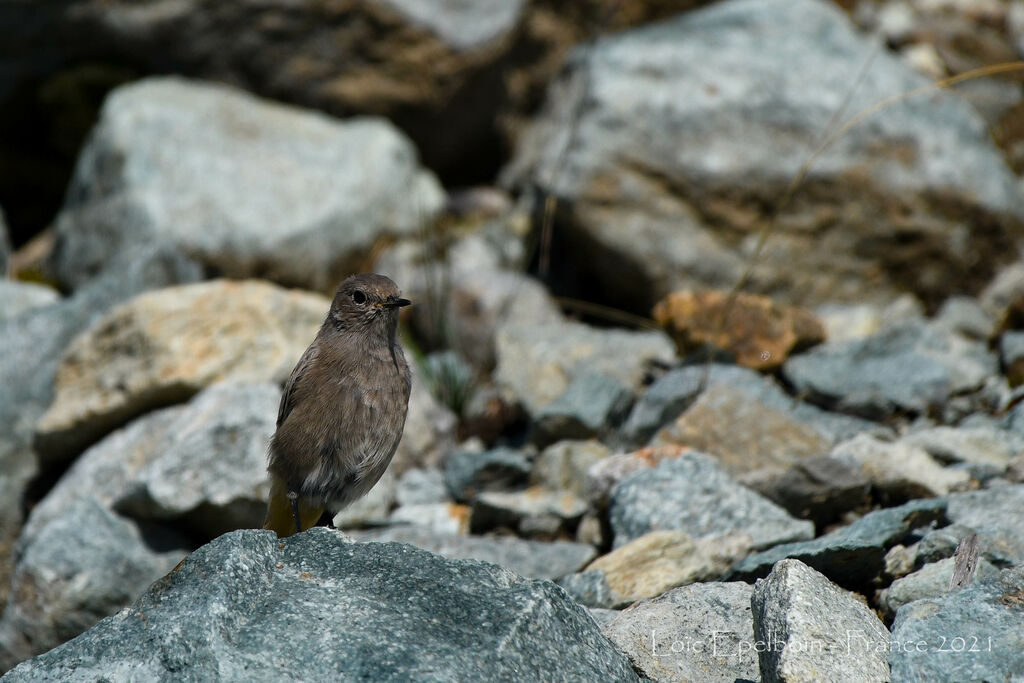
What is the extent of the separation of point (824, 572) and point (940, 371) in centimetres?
309

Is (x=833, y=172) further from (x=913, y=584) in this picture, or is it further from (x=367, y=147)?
(x=913, y=584)

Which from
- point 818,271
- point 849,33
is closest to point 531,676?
point 818,271

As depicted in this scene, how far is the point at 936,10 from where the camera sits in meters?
12.8

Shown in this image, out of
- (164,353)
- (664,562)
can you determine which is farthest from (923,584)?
(164,353)

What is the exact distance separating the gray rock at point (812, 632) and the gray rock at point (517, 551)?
5.60ft

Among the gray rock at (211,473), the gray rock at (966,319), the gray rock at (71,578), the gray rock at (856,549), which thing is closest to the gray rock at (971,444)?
the gray rock at (856,549)

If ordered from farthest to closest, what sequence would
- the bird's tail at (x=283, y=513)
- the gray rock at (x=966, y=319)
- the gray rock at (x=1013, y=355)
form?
the gray rock at (x=966, y=319), the gray rock at (x=1013, y=355), the bird's tail at (x=283, y=513)

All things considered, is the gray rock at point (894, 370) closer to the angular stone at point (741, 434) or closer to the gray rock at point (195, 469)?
the angular stone at point (741, 434)

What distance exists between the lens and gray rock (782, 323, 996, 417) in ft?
24.1

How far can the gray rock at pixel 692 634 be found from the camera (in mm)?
4344

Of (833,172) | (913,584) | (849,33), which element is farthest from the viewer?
(849,33)

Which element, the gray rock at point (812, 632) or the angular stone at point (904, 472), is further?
the angular stone at point (904, 472)

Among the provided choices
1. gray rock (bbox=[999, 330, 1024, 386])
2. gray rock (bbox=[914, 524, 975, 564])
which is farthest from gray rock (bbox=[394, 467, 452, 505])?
gray rock (bbox=[999, 330, 1024, 386])

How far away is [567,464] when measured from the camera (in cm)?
704
